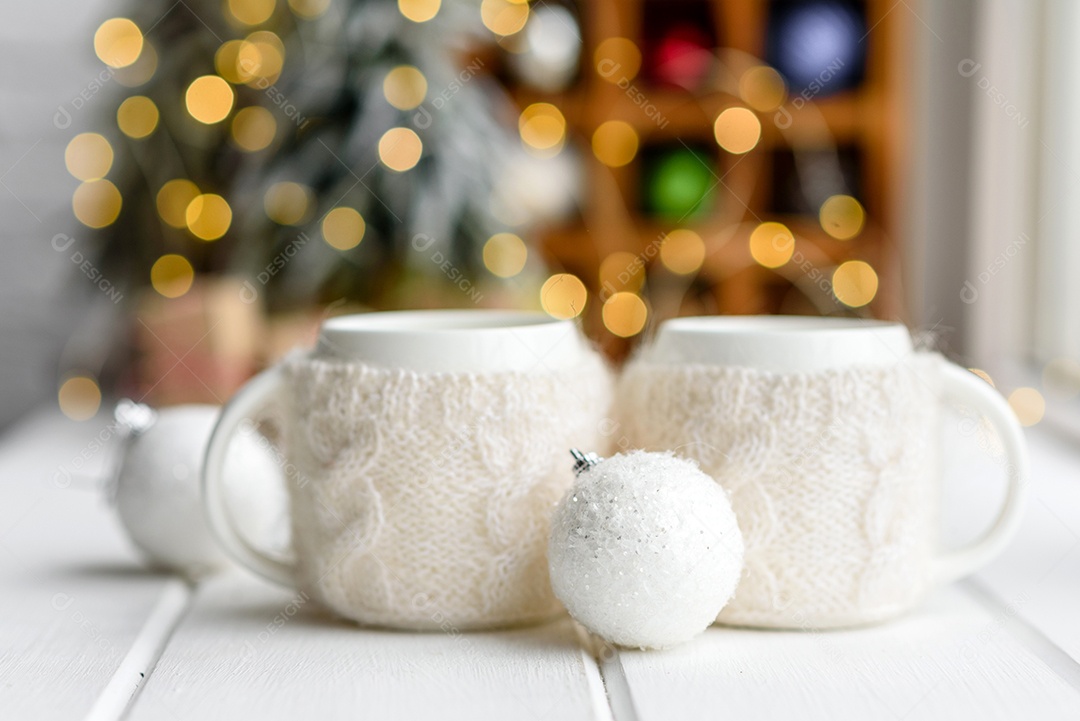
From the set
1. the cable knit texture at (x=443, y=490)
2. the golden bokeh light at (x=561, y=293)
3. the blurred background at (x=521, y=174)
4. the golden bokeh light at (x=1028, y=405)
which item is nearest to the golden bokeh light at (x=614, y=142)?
the blurred background at (x=521, y=174)

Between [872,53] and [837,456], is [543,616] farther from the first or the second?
[872,53]

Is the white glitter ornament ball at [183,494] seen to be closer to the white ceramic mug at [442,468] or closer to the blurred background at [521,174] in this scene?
the white ceramic mug at [442,468]

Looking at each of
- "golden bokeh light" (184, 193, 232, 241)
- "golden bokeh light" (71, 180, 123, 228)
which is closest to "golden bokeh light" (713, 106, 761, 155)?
"golden bokeh light" (184, 193, 232, 241)

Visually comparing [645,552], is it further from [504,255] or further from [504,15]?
[504,15]

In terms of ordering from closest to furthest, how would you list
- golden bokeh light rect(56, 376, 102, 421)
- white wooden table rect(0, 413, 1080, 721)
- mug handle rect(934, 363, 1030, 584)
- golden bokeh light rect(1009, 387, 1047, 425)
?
white wooden table rect(0, 413, 1080, 721) → mug handle rect(934, 363, 1030, 584) → golden bokeh light rect(1009, 387, 1047, 425) → golden bokeh light rect(56, 376, 102, 421)

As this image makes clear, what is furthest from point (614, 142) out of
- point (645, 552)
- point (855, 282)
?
point (645, 552)

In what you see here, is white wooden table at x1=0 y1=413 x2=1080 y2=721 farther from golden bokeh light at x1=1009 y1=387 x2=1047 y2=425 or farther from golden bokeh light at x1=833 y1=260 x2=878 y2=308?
golden bokeh light at x1=833 y1=260 x2=878 y2=308

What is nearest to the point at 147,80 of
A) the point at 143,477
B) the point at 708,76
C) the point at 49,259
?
the point at 49,259
